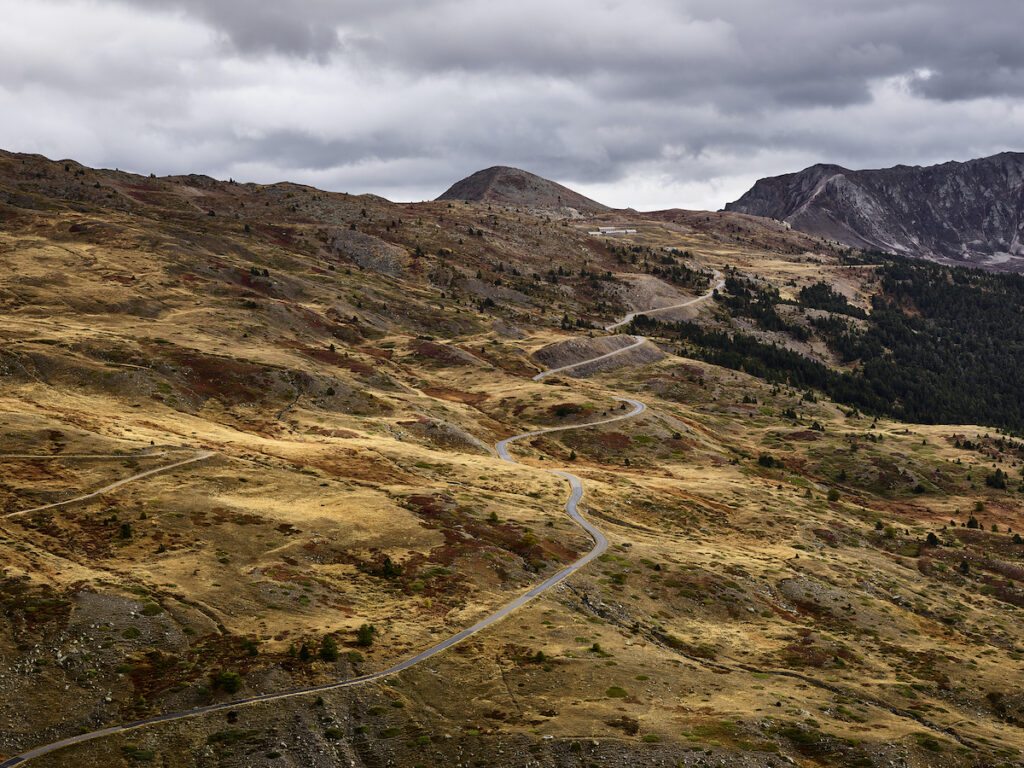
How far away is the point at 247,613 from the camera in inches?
1911

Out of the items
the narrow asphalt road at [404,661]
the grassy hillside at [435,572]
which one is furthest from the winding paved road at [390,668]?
the grassy hillside at [435,572]

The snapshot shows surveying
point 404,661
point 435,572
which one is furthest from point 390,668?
point 435,572

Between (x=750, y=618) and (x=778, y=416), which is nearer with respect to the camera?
(x=750, y=618)

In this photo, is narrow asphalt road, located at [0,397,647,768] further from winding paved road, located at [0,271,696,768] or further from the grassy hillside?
the grassy hillside

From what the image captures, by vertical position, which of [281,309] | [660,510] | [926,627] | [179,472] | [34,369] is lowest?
[926,627]

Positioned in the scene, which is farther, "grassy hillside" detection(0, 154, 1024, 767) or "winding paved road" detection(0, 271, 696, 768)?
"grassy hillside" detection(0, 154, 1024, 767)

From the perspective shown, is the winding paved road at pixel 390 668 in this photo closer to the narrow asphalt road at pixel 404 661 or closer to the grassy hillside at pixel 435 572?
the narrow asphalt road at pixel 404 661

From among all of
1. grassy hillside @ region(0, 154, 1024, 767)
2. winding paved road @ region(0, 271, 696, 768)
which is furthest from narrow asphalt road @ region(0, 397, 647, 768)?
grassy hillside @ region(0, 154, 1024, 767)

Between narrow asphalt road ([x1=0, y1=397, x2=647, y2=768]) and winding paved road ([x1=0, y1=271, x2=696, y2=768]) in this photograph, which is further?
winding paved road ([x1=0, y1=271, x2=696, y2=768])

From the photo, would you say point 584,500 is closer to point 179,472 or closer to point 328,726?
point 179,472

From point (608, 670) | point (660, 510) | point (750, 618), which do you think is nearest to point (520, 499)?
point (660, 510)

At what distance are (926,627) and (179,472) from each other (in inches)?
3223

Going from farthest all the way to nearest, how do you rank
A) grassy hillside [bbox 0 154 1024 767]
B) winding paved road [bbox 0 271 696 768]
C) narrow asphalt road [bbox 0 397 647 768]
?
grassy hillside [bbox 0 154 1024 767] < winding paved road [bbox 0 271 696 768] < narrow asphalt road [bbox 0 397 647 768]

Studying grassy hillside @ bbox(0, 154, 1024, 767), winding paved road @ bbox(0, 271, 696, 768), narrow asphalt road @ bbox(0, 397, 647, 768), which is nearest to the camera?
narrow asphalt road @ bbox(0, 397, 647, 768)
